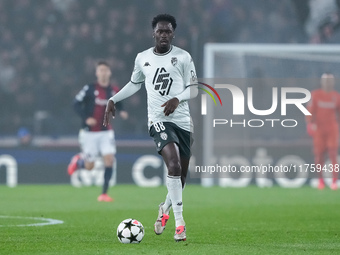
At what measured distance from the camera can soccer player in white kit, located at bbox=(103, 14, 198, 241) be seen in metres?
7.45

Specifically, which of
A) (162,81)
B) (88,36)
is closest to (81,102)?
(162,81)

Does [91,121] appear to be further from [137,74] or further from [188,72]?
[188,72]

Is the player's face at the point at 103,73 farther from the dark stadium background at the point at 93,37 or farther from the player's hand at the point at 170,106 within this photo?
the player's hand at the point at 170,106

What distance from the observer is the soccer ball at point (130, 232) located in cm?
714

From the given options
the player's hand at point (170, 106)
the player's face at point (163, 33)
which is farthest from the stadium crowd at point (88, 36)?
the player's hand at point (170, 106)

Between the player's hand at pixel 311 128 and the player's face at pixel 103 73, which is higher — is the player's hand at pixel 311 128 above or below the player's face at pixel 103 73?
below

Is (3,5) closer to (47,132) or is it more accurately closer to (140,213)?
(47,132)

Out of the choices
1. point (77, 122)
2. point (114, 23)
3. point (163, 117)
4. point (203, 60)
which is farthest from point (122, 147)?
point (163, 117)

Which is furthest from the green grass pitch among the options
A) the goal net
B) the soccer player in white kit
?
the goal net

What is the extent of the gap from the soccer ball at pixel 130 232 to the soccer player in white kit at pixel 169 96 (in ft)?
1.38

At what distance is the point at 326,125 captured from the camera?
55.5 ft

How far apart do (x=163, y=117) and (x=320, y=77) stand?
11525 mm

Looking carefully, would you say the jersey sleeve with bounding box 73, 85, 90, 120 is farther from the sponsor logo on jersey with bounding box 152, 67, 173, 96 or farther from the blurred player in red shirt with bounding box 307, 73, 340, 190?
the sponsor logo on jersey with bounding box 152, 67, 173, 96

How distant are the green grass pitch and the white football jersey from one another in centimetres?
113
